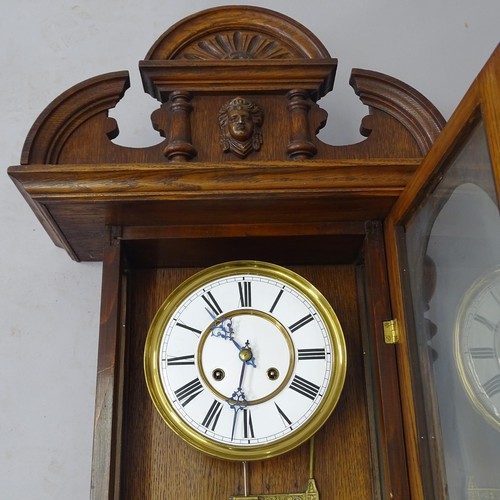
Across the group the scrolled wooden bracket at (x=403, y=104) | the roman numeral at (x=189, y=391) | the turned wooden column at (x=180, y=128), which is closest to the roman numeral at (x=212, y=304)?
the roman numeral at (x=189, y=391)

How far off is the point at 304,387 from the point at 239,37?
55 cm

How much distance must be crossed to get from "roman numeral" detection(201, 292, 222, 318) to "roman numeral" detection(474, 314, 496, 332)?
413mm

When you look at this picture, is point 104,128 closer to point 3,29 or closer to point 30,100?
point 30,100

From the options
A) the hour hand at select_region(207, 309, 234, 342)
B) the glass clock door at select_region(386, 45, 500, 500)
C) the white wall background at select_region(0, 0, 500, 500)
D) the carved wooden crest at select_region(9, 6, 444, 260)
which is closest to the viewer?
the glass clock door at select_region(386, 45, 500, 500)

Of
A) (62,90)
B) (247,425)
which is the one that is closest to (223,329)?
(247,425)

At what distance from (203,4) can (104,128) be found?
1.97ft

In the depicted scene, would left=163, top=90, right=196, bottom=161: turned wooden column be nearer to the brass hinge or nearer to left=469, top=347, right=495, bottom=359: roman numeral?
the brass hinge

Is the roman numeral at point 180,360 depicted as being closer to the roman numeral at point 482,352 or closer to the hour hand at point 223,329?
the hour hand at point 223,329

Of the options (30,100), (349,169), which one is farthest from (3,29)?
(349,169)

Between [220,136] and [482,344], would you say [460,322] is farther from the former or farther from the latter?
[220,136]

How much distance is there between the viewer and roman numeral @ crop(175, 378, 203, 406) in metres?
1.08

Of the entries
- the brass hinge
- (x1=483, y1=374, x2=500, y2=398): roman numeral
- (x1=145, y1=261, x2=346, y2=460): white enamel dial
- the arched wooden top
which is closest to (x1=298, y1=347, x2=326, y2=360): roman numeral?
(x1=145, y1=261, x2=346, y2=460): white enamel dial

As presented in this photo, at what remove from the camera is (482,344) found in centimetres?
82

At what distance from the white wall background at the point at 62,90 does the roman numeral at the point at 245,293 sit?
11.9 inches
